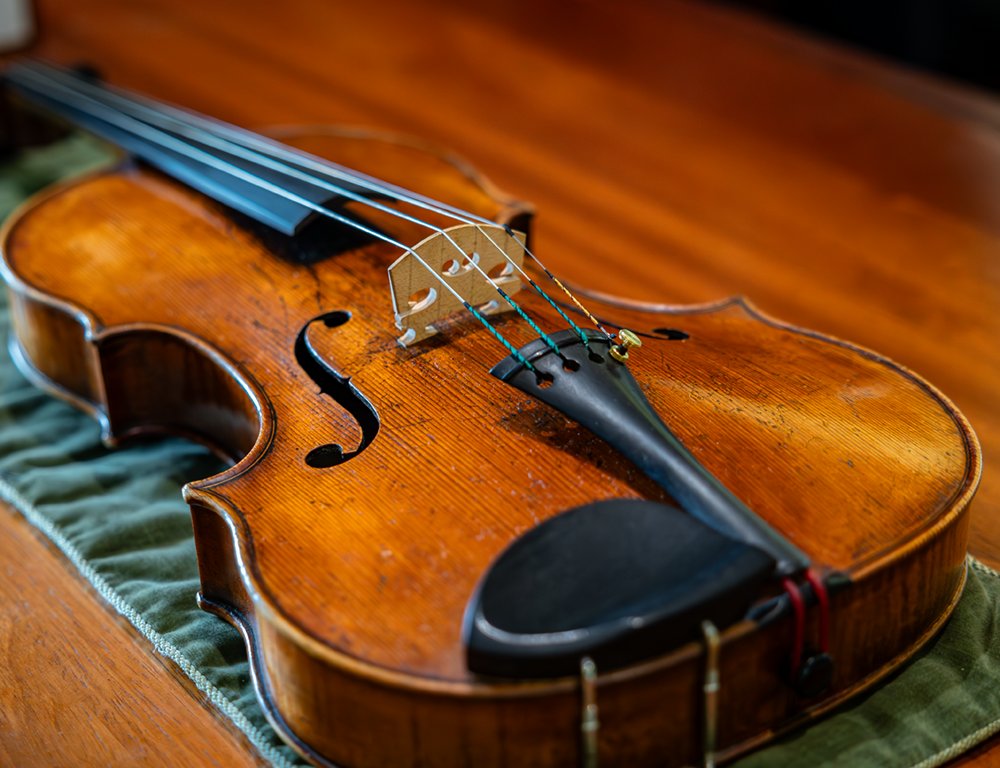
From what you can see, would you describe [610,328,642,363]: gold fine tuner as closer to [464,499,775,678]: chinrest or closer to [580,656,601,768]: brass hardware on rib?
[464,499,775,678]: chinrest

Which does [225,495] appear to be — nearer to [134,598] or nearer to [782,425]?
[134,598]

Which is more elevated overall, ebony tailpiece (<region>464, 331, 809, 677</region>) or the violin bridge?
the violin bridge

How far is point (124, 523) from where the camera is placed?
1.26 metres

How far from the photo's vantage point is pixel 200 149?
149 cm

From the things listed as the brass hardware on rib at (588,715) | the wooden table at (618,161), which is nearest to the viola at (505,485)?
the brass hardware on rib at (588,715)

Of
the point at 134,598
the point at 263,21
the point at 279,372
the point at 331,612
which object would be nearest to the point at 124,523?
the point at 134,598

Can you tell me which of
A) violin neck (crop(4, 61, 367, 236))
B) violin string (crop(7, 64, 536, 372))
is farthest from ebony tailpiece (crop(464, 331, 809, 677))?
violin neck (crop(4, 61, 367, 236))

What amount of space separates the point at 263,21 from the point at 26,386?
1.28 metres

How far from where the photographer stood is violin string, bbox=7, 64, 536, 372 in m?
1.09

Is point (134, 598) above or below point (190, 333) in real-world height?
below

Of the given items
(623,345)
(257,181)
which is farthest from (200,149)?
(623,345)

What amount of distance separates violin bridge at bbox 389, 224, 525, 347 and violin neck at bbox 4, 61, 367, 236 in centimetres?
25

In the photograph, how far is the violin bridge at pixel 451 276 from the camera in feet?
3.58

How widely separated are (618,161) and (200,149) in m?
0.77
